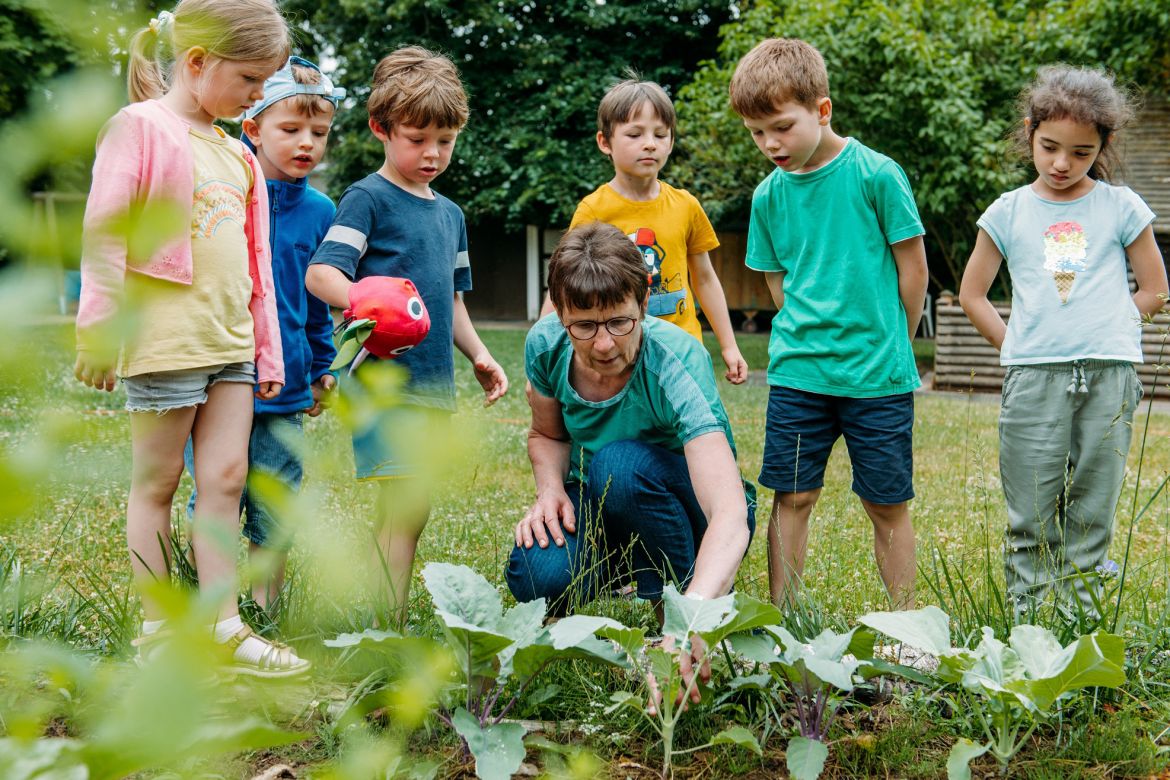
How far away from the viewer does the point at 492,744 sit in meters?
1.80

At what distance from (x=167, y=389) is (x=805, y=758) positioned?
1489mm

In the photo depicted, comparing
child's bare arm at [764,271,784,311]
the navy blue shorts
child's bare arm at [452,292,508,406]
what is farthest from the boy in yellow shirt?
child's bare arm at [452,292,508,406]

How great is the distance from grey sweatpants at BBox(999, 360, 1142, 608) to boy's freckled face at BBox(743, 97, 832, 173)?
2.98ft

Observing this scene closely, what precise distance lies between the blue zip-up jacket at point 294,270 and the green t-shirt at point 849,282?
133cm

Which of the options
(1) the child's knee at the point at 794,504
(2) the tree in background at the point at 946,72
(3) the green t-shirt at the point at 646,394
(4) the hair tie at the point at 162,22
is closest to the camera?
(4) the hair tie at the point at 162,22

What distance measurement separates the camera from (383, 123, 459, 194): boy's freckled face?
9.08 ft

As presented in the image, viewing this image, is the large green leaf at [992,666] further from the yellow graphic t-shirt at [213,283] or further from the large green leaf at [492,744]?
the yellow graphic t-shirt at [213,283]

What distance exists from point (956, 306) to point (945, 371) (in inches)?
31.4

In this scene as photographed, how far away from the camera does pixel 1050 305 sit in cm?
296

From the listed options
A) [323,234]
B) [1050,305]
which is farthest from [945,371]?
[323,234]

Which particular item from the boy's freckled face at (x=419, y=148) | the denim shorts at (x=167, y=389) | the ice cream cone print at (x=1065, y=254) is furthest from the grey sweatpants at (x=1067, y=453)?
the denim shorts at (x=167, y=389)

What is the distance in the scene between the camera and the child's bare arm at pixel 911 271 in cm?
288

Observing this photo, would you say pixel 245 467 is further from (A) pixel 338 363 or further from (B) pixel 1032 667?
(B) pixel 1032 667

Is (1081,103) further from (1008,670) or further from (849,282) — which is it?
(1008,670)
